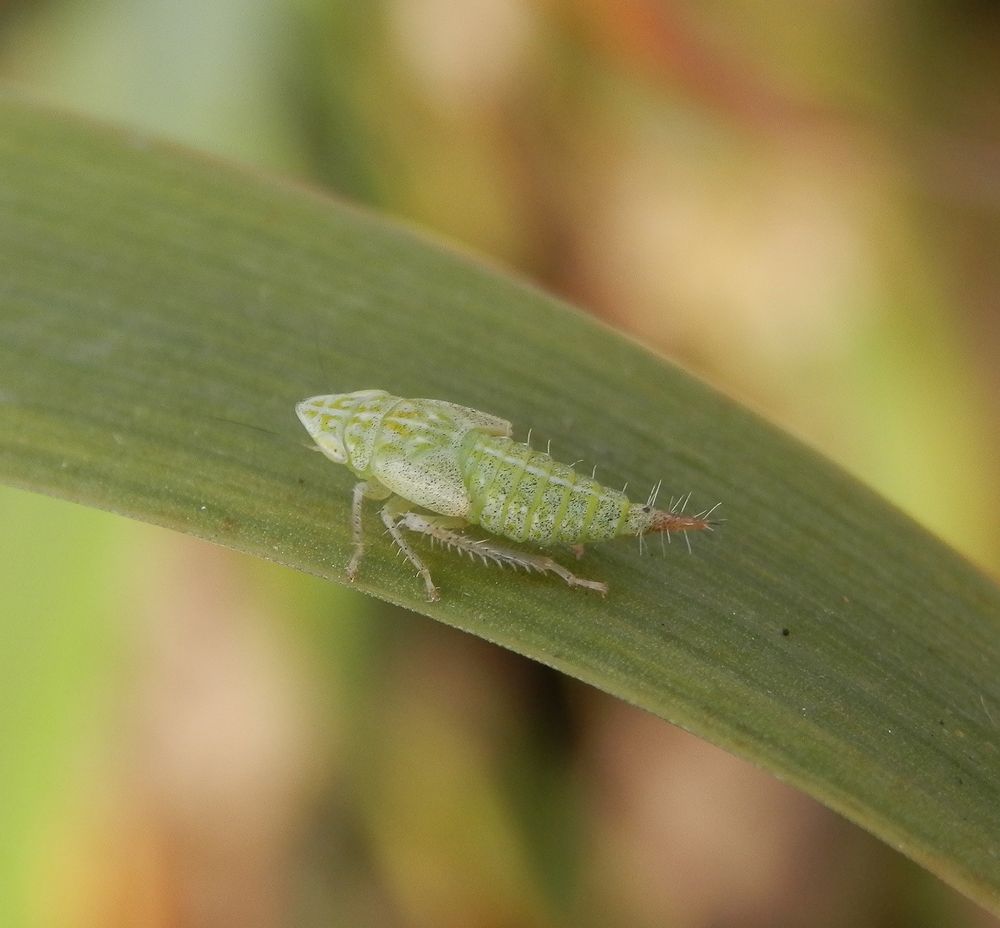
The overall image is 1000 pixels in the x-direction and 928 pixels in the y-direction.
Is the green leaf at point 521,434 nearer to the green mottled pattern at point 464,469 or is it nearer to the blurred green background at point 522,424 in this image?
the green mottled pattern at point 464,469

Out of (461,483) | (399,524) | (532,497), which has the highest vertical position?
(532,497)

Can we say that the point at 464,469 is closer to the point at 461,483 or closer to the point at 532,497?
the point at 461,483

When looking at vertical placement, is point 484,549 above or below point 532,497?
below

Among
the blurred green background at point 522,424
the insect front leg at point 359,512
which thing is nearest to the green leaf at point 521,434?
the insect front leg at point 359,512

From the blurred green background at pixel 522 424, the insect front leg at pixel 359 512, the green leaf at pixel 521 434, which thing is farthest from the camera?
the blurred green background at pixel 522 424

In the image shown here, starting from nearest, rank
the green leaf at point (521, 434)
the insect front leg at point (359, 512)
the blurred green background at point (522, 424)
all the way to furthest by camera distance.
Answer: the green leaf at point (521, 434) < the insect front leg at point (359, 512) < the blurred green background at point (522, 424)

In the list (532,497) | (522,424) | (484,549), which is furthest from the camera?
(522,424)

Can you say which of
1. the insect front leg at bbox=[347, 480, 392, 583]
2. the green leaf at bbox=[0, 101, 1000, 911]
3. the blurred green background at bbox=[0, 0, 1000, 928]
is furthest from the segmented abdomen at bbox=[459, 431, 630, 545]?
the blurred green background at bbox=[0, 0, 1000, 928]

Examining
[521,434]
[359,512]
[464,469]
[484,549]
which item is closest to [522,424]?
[521,434]

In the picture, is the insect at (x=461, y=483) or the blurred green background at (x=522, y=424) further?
the blurred green background at (x=522, y=424)
